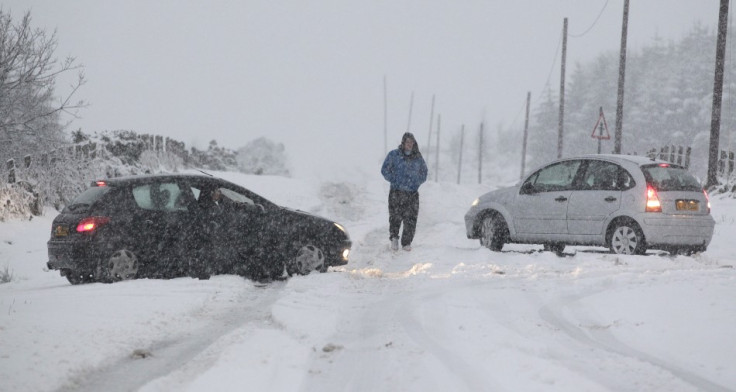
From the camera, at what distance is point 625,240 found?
10320mm

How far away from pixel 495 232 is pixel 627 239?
236 centimetres

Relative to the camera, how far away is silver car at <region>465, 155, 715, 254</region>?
399 inches

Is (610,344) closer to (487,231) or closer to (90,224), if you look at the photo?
(90,224)

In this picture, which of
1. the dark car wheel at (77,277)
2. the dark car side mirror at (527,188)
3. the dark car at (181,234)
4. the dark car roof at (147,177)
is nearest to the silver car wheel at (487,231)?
the dark car side mirror at (527,188)

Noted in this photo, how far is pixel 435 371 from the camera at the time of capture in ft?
14.5

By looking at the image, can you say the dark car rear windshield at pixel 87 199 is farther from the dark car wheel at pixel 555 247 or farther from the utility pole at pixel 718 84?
the utility pole at pixel 718 84

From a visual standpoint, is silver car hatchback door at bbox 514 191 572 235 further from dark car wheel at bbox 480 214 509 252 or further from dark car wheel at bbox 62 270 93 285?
dark car wheel at bbox 62 270 93 285

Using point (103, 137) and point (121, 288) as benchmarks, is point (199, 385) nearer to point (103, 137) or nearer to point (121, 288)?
point (121, 288)

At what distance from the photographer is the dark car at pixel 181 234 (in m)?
8.29

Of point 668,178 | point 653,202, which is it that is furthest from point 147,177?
point 668,178

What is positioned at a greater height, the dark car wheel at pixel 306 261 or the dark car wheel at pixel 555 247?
the dark car wheel at pixel 555 247

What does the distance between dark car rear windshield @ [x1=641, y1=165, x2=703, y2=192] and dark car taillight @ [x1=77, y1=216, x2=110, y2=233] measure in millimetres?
7289

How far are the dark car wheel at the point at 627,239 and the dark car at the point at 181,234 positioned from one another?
156 inches

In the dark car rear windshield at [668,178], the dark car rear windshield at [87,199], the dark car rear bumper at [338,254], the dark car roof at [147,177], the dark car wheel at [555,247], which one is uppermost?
the dark car rear windshield at [668,178]
